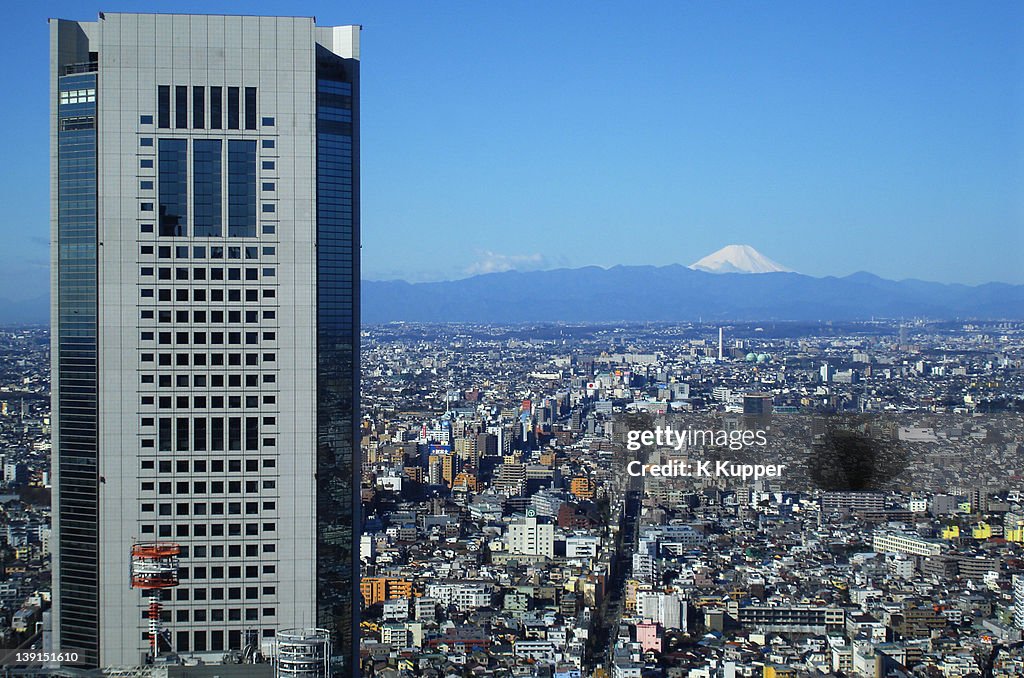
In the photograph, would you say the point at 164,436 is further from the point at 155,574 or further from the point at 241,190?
the point at 241,190

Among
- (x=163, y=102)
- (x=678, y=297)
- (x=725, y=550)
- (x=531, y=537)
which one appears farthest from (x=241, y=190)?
(x=678, y=297)

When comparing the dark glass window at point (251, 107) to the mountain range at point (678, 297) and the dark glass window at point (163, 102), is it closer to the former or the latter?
the dark glass window at point (163, 102)

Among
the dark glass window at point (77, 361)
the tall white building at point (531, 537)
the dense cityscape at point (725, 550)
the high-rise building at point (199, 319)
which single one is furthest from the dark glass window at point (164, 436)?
the tall white building at point (531, 537)

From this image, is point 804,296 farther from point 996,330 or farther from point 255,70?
point 255,70

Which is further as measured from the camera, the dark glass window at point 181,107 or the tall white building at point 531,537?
the tall white building at point 531,537

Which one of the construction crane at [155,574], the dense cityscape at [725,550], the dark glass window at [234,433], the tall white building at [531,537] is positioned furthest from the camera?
the tall white building at [531,537]

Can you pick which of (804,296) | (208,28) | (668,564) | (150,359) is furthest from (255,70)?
(804,296)
